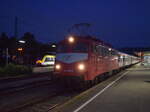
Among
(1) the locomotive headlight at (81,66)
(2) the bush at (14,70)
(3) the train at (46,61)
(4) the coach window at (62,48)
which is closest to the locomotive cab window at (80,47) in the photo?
(4) the coach window at (62,48)

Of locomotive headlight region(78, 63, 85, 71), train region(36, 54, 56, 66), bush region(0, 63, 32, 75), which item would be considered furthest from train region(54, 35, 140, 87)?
train region(36, 54, 56, 66)

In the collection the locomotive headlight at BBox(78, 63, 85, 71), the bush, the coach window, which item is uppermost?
the coach window

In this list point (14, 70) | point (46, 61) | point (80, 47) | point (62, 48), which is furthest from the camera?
point (46, 61)

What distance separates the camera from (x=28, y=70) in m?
32.0

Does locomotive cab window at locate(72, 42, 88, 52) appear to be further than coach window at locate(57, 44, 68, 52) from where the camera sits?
No

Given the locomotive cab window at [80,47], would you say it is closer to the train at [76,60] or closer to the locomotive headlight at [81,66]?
the train at [76,60]

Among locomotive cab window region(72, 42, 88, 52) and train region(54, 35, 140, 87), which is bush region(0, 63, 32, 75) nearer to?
train region(54, 35, 140, 87)

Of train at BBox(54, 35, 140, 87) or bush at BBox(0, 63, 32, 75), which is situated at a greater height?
train at BBox(54, 35, 140, 87)

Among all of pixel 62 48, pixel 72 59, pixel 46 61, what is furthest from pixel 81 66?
pixel 46 61

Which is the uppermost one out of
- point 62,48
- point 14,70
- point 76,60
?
point 62,48

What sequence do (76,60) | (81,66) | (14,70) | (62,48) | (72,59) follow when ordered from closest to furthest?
(81,66)
(76,60)
(72,59)
(62,48)
(14,70)

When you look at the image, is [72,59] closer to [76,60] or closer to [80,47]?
[76,60]

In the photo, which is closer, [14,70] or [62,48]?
[62,48]

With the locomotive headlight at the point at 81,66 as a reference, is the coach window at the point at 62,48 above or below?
above
